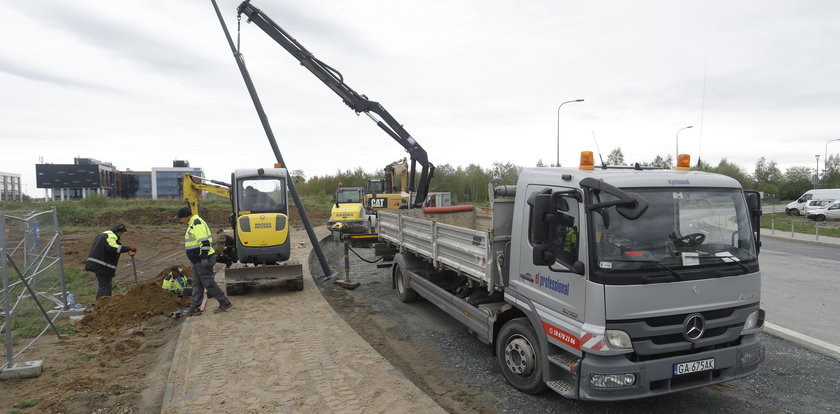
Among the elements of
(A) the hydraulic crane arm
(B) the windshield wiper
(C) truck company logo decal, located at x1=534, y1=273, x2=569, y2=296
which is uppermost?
(A) the hydraulic crane arm

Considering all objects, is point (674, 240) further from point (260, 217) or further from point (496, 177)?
point (496, 177)

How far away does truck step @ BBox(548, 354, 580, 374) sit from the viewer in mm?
3898

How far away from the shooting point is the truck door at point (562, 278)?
398cm

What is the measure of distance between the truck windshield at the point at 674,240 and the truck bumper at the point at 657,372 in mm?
666

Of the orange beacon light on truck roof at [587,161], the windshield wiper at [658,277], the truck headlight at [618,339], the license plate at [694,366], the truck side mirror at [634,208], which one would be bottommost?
the license plate at [694,366]

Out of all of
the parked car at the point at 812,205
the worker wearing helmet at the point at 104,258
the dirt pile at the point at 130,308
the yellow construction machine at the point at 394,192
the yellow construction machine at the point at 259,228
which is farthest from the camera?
the parked car at the point at 812,205

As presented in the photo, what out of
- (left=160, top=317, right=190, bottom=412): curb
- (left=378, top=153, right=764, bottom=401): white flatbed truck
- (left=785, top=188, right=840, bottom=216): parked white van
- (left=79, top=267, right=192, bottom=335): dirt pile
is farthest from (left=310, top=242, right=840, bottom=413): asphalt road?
(left=785, top=188, right=840, bottom=216): parked white van

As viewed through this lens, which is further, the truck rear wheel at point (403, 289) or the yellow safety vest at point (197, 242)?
the truck rear wheel at point (403, 289)

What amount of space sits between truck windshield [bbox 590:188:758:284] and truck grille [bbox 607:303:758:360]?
0.34 metres

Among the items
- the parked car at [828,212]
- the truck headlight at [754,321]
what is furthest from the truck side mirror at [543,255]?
the parked car at [828,212]

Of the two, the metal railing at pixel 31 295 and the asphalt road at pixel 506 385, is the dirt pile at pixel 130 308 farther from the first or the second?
the asphalt road at pixel 506 385

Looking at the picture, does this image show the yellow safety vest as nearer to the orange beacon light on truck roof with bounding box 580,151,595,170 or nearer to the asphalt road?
the asphalt road

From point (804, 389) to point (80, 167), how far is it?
77222 millimetres

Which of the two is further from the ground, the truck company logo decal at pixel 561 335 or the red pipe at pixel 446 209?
the red pipe at pixel 446 209
